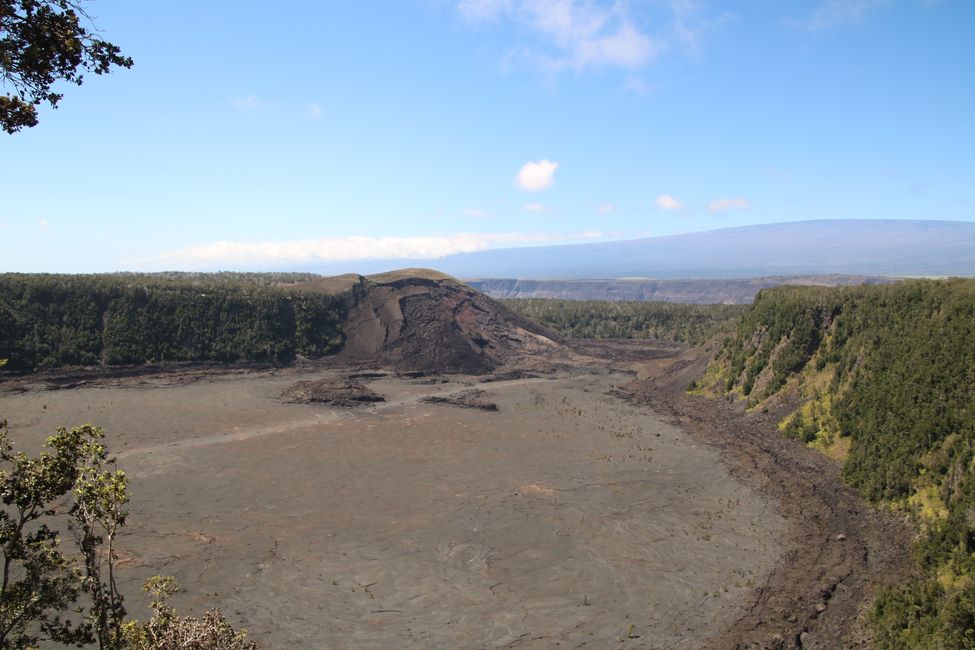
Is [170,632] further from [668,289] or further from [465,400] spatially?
[668,289]

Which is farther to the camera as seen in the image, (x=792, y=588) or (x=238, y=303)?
(x=238, y=303)

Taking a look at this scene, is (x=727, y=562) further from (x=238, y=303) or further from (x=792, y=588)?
(x=238, y=303)

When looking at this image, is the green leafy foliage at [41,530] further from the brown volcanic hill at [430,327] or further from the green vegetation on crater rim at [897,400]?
the brown volcanic hill at [430,327]

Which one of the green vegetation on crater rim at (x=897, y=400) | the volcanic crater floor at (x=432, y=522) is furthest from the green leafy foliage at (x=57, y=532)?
the green vegetation on crater rim at (x=897, y=400)

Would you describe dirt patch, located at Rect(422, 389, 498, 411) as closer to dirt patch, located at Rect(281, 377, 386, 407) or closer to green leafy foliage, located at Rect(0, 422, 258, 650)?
dirt patch, located at Rect(281, 377, 386, 407)

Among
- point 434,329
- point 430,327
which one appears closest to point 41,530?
point 434,329

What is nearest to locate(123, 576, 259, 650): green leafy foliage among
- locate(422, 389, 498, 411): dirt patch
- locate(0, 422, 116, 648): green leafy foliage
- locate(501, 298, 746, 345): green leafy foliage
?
locate(0, 422, 116, 648): green leafy foliage

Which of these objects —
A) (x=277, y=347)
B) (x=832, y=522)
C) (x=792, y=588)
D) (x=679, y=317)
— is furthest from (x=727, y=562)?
(x=679, y=317)
